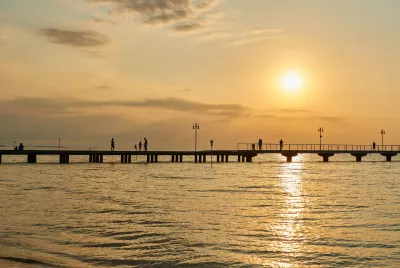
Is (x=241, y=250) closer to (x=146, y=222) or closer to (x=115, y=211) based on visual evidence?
(x=146, y=222)

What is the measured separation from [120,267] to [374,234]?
1024 cm

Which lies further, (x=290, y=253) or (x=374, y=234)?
(x=374, y=234)

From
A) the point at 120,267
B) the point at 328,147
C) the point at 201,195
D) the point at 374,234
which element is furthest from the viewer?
the point at 328,147

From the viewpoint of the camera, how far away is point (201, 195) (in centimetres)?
3409

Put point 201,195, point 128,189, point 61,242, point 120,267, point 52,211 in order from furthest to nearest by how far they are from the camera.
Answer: point 128,189 → point 201,195 → point 52,211 → point 61,242 → point 120,267

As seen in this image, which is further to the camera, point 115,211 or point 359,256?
point 115,211

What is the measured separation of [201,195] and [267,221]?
1186cm

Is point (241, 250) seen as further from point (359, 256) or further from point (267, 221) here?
point (267, 221)

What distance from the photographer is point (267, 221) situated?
2258cm

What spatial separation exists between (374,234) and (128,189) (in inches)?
873

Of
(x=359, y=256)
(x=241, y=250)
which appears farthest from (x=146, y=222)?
(x=359, y=256)

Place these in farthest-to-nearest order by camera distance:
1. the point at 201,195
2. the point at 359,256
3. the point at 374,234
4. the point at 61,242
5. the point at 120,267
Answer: the point at 201,195
the point at 374,234
the point at 61,242
the point at 359,256
the point at 120,267

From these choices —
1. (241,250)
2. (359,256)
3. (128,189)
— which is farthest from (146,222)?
(128,189)

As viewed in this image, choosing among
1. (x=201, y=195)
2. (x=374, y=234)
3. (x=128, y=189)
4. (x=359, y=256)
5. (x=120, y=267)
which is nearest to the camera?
(x=120, y=267)
